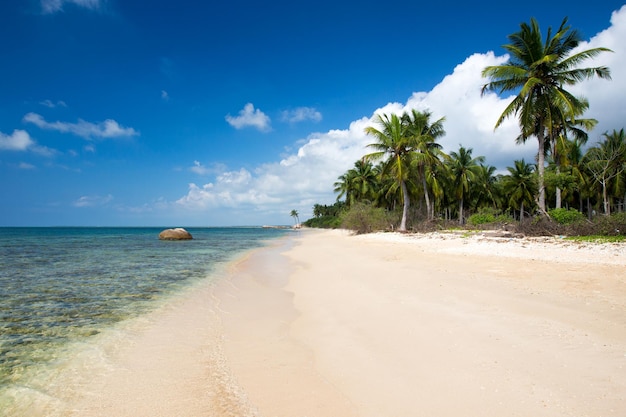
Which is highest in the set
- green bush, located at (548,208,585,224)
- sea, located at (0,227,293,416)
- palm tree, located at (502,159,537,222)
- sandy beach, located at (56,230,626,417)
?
palm tree, located at (502,159,537,222)

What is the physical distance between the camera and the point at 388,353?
4008 millimetres

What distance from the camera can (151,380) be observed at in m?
3.68

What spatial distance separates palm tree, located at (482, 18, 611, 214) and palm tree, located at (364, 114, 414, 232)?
8902 millimetres

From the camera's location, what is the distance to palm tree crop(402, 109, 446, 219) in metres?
28.2

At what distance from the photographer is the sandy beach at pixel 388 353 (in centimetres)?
296

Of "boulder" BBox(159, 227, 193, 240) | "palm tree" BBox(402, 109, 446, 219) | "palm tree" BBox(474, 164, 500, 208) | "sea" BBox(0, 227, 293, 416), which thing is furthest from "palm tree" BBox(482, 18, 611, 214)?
"boulder" BBox(159, 227, 193, 240)

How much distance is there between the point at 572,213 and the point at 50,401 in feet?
69.8

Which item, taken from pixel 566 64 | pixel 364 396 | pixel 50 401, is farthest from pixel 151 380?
pixel 566 64

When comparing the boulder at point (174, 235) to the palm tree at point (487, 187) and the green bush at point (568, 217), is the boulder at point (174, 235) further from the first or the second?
the palm tree at point (487, 187)

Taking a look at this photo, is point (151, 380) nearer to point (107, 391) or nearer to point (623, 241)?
point (107, 391)

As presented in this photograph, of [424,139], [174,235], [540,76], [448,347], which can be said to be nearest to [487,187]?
[424,139]

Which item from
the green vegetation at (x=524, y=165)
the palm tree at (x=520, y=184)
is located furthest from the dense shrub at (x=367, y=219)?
the palm tree at (x=520, y=184)

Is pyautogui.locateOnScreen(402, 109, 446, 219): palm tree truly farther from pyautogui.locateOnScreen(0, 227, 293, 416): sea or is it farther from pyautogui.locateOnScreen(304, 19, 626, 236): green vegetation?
pyautogui.locateOnScreen(0, 227, 293, 416): sea

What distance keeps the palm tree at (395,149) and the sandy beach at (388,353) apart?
67.0ft
